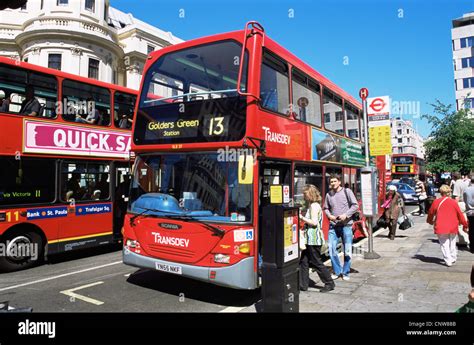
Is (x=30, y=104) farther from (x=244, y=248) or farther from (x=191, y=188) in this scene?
(x=244, y=248)

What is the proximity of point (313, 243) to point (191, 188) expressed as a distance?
7.19 ft

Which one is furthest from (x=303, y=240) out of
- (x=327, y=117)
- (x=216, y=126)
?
(x=327, y=117)

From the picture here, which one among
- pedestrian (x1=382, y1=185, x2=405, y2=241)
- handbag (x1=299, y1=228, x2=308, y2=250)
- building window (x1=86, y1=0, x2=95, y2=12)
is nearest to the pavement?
handbag (x1=299, y1=228, x2=308, y2=250)

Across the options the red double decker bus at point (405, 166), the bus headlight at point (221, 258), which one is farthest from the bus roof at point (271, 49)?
the red double decker bus at point (405, 166)

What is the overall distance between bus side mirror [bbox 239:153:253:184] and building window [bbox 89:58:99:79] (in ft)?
103

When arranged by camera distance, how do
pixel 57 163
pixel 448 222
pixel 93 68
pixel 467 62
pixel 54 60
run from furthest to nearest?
pixel 467 62, pixel 93 68, pixel 54 60, pixel 57 163, pixel 448 222

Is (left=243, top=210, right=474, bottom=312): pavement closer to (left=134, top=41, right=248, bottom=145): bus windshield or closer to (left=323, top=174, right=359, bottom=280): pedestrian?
(left=323, top=174, right=359, bottom=280): pedestrian

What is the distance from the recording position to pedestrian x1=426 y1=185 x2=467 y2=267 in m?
7.40

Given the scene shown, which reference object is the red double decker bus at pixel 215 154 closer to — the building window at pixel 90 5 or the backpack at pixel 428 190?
the backpack at pixel 428 190

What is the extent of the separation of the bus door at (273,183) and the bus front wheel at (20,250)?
18.3 ft

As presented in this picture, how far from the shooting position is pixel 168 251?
5.61 m

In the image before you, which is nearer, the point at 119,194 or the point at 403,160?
the point at 119,194
